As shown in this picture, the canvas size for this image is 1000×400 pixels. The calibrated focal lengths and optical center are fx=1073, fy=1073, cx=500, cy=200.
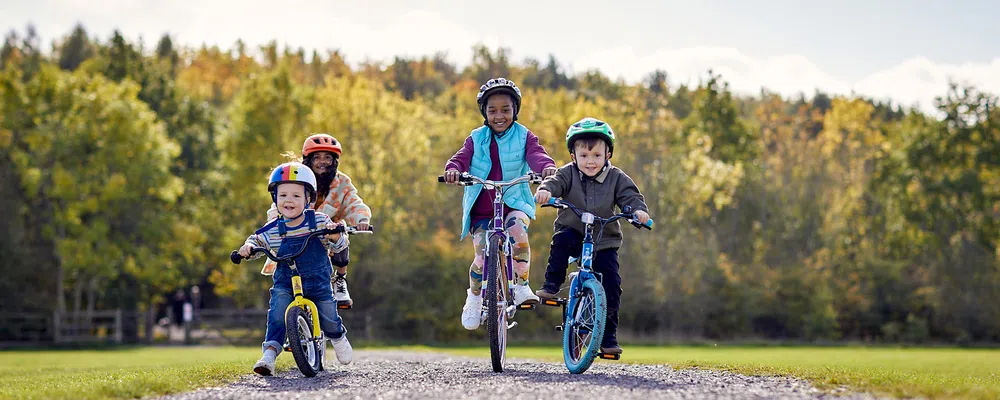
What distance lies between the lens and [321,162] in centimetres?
1029

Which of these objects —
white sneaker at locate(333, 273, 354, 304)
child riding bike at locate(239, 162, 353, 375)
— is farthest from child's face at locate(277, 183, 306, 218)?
white sneaker at locate(333, 273, 354, 304)

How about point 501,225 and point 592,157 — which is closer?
point 501,225

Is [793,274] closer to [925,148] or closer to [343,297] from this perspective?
[925,148]

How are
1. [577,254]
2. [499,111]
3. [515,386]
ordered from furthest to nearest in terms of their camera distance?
[499,111]
[577,254]
[515,386]

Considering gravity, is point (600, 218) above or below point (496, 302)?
above

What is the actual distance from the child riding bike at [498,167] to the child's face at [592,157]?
0.40m

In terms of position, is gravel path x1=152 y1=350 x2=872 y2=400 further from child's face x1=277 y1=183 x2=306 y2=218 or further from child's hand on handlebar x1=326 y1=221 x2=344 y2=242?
child's face x1=277 y1=183 x2=306 y2=218

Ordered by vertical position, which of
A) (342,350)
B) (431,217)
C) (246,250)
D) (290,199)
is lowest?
(342,350)

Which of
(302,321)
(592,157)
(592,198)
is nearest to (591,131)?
(592,157)

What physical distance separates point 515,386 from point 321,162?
12.6 feet

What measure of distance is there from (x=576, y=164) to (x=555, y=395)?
3.05 metres

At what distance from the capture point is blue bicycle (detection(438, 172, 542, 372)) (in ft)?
28.6

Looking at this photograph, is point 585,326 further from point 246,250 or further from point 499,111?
point 246,250

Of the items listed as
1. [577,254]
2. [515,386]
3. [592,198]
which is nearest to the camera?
[515,386]
